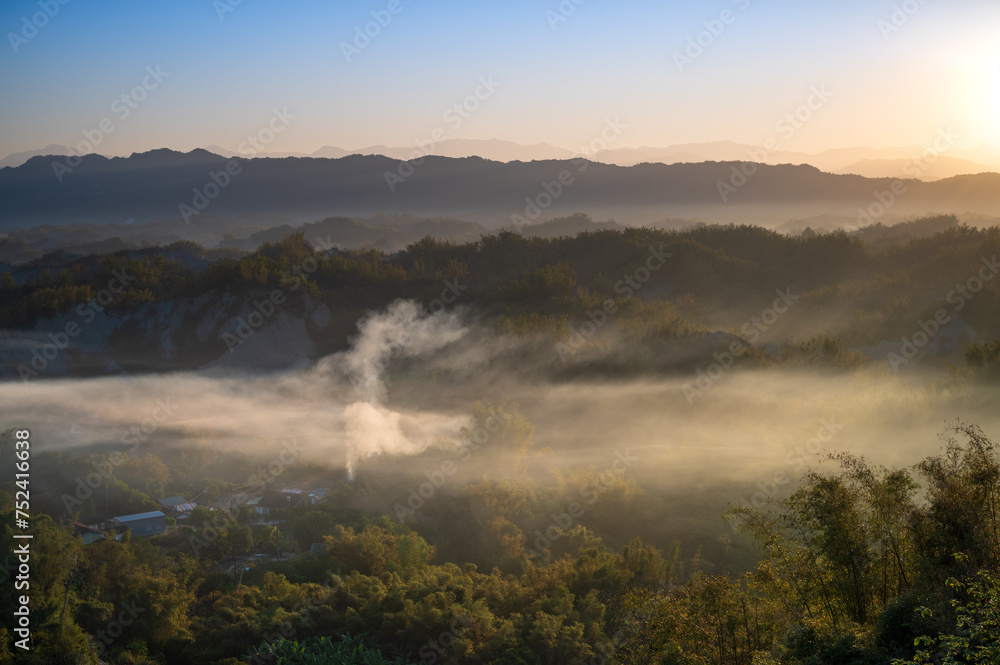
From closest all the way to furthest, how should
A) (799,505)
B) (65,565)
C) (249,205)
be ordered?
1. (799,505)
2. (65,565)
3. (249,205)

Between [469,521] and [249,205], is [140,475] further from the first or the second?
[249,205]

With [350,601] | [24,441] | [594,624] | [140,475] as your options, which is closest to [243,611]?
[350,601]

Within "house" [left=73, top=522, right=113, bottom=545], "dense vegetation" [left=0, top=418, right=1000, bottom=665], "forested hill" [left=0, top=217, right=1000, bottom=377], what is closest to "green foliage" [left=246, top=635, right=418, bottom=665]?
"dense vegetation" [left=0, top=418, right=1000, bottom=665]

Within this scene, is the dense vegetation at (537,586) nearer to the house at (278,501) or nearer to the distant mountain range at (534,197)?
the house at (278,501)

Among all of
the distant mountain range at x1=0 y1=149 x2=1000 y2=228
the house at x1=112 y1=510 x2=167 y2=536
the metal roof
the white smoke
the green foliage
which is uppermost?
the distant mountain range at x1=0 y1=149 x2=1000 y2=228

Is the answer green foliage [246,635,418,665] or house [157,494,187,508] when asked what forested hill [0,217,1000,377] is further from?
green foliage [246,635,418,665]

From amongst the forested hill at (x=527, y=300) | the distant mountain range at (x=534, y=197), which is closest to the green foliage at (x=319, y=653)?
the forested hill at (x=527, y=300)

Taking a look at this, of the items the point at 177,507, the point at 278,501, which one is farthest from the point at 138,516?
the point at 278,501

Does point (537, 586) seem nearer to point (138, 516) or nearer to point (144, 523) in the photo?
point (144, 523)
